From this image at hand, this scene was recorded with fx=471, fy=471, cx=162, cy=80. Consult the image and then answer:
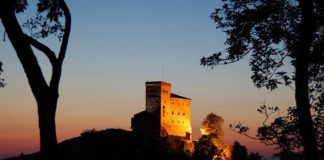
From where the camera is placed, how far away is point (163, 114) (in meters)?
109

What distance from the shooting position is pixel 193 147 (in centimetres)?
10119

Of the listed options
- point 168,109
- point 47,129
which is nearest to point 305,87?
point 47,129

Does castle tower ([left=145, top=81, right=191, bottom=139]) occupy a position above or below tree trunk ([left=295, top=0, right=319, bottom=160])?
above

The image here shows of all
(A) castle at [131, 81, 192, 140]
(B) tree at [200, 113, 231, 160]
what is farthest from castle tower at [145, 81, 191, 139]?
(B) tree at [200, 113, 231, 160]

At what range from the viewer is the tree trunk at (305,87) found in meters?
14.5

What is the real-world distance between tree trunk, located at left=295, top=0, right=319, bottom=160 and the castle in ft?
292

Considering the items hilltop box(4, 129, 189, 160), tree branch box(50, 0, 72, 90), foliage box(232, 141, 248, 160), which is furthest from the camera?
foliage box(232, 141, 248, 160)

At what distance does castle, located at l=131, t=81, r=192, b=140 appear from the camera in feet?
349

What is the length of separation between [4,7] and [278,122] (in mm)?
11714

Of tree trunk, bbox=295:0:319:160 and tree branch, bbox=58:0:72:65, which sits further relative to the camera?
tree trunk, bbox=295:0:319:160

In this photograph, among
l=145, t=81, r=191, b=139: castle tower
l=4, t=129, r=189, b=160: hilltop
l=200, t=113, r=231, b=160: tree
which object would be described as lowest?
l=4, t=129, r=189, b=160: hilltop

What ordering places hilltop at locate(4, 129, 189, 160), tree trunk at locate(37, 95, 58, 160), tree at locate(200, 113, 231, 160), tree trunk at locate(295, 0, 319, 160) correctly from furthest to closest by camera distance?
1. tree at locate(200, 113, 231, 160)
2. hilltop at locate(4, 129, 189, 160)
3. tree trunk at locate(295, 0, 319, 160)
4. tree trunk at locate(37, 95, 58, 160)

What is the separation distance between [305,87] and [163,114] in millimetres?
94373

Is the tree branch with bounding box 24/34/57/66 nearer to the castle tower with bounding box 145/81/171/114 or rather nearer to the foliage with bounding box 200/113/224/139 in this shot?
the foliage with bounding box 200/113/224/139
